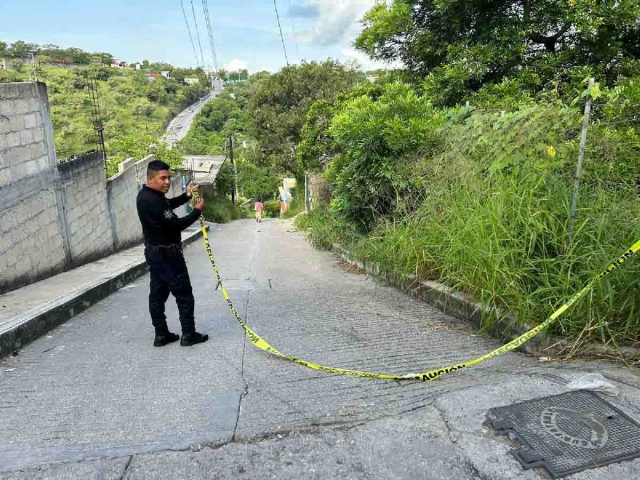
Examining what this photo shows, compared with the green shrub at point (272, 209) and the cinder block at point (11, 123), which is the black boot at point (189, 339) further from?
the green shrub at point (272, 209)

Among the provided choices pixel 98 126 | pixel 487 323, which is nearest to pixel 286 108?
pixel 98 126

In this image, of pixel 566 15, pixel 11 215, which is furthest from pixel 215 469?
pixel 566 15

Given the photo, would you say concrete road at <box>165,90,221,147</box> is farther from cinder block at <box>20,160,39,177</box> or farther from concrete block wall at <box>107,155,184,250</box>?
cinder block at <box>20,160,39,177</box>

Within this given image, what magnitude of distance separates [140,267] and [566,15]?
859 cm

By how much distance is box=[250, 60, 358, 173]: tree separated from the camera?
27.8 meters

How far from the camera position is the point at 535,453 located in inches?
89.7

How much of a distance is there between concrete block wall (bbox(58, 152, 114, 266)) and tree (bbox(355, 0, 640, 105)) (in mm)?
7017

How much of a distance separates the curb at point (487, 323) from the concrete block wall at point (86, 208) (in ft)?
18.0

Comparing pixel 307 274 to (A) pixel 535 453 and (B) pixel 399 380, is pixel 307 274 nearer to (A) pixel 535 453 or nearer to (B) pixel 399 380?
(B) pixel 399 380

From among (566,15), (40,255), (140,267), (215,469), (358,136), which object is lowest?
(215,469)

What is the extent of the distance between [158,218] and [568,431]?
333 centimetres

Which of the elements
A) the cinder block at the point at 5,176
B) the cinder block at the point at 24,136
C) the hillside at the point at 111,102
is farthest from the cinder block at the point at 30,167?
the hillside at the point at 111,102

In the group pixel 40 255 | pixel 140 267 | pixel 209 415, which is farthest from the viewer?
pixel 140 267

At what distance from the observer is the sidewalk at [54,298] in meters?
4.18
